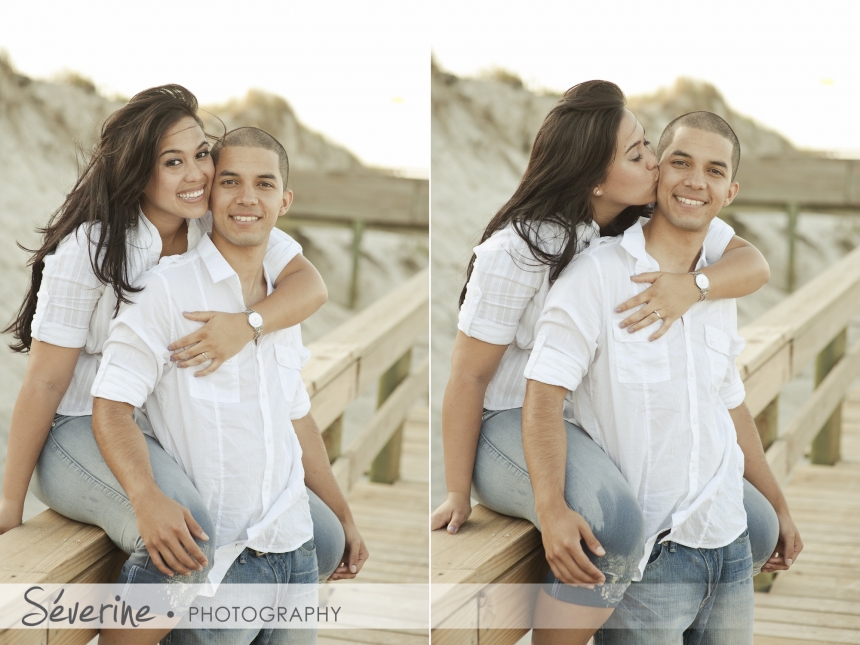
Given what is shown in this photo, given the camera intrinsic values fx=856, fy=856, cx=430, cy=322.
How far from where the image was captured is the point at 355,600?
7.14 ft

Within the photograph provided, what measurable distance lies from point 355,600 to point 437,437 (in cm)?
205

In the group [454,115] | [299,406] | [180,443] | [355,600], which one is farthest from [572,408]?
[454,115]

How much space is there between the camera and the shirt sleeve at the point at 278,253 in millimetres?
1502

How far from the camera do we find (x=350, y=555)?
4.99 feet

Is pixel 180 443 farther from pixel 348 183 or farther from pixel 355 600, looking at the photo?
pixel 348 183

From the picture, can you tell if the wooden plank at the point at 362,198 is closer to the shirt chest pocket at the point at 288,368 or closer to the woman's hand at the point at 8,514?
the shirt chest pocket at the point at 288,368

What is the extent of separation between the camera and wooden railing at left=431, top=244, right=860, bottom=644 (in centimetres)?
119

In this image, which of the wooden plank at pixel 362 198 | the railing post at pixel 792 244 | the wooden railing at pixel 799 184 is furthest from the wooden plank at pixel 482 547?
the railing post at pixel 792 244

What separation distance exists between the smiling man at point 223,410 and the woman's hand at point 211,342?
15 millimetres

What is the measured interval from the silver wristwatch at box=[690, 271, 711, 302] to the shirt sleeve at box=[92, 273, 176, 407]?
A: 2.62 ft

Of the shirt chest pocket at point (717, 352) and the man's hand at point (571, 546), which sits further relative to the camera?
the shirt chest pocket at point (717, 352)

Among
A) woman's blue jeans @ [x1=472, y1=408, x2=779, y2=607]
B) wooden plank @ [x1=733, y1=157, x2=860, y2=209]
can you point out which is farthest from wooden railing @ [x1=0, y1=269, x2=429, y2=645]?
Answer: wooden plank @ [x1=733, y1=157, x2=860, y2=209]

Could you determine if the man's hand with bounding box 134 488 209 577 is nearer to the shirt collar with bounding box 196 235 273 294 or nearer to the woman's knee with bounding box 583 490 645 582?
the shirt collar with bounding box 196 235 273 294

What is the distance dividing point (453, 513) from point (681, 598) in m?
0.36
